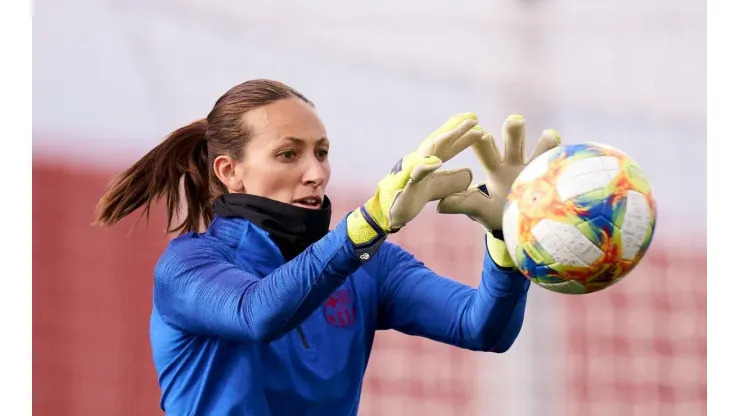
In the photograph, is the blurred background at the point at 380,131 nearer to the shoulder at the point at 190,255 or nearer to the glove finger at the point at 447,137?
the shoulder at the point at 190,255

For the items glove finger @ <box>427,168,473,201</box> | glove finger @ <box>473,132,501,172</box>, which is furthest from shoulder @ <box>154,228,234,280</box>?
glove finger @ <box>473,132,501,172</box>

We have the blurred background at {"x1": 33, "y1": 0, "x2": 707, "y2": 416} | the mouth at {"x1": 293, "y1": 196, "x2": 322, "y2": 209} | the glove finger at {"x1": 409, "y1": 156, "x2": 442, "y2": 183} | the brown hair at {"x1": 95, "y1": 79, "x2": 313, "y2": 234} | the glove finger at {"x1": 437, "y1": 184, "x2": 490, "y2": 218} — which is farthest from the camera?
the blurred background at {"x1": 33, "y1": 0, "x2": 707, "y2": 416}

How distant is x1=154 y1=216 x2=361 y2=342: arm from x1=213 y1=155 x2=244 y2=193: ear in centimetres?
30

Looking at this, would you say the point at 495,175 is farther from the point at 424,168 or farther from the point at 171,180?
the point at 171,180

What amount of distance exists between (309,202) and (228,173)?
0.84 feet

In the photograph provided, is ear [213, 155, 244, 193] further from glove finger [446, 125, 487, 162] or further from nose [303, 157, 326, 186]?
glove finger [446, 125, 487, 162]

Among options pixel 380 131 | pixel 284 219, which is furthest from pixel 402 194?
pixel 380 131

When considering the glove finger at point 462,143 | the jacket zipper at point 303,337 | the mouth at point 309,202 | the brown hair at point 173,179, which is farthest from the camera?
the brown hair at point 173,179

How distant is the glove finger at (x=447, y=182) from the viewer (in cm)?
231

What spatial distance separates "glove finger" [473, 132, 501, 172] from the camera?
2.41 meters

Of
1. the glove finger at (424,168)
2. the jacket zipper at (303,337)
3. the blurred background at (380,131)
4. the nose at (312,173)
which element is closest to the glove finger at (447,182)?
the glove finger at (424,168)

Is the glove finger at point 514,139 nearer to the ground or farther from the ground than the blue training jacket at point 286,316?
farther from the ground

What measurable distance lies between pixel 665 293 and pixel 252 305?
3101mm

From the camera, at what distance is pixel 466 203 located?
2.40 meters
